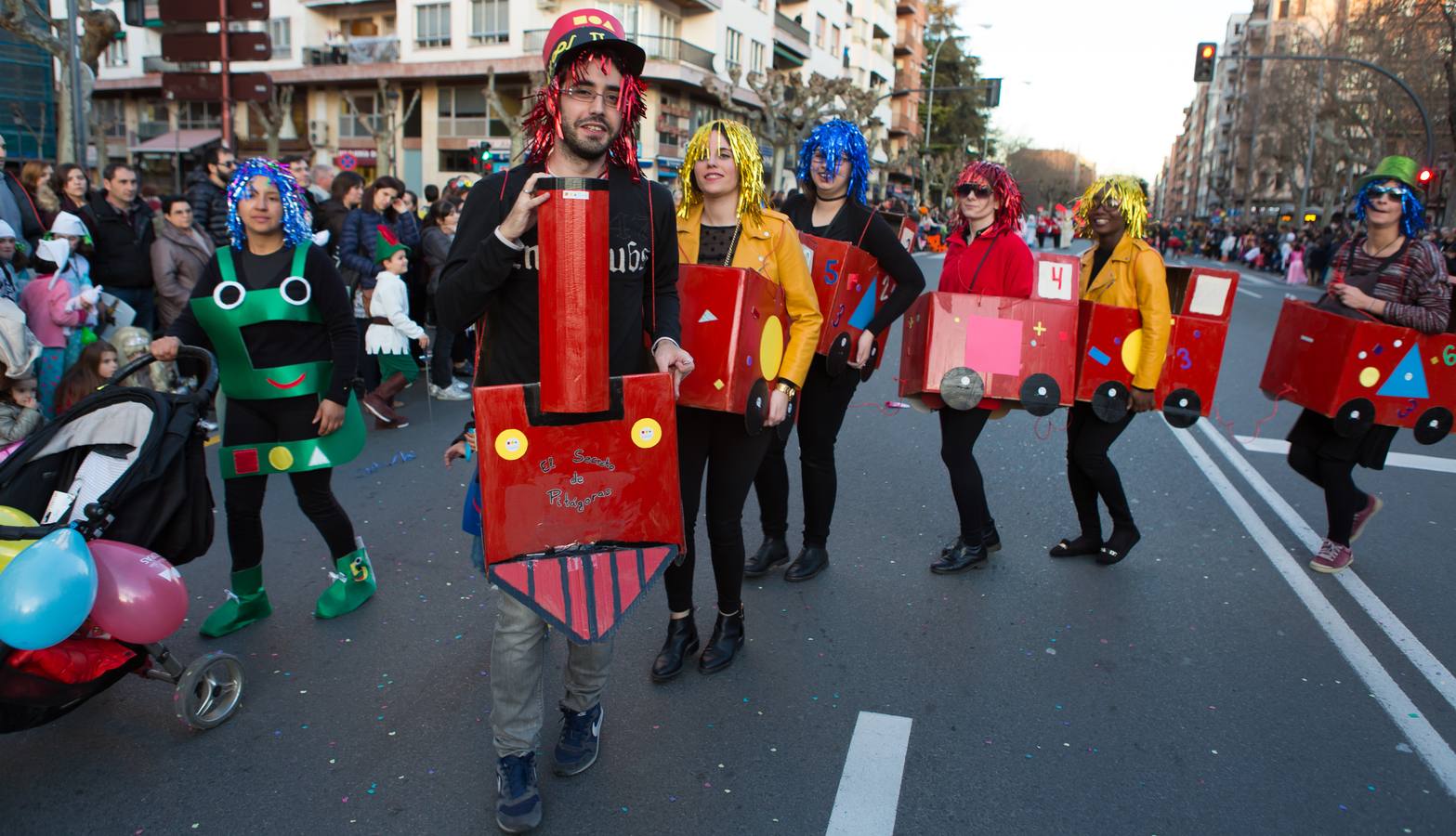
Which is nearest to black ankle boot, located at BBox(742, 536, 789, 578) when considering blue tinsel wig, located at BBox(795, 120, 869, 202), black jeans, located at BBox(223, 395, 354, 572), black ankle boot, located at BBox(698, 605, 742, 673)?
black ankle boot, located at BBox(698, 605, 742, 673)

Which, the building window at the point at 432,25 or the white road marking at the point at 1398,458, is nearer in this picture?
the white road marking at the point at 1398,458

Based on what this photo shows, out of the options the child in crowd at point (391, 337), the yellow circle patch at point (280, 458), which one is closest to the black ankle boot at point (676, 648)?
the yellow circle patch at point (280, 458)

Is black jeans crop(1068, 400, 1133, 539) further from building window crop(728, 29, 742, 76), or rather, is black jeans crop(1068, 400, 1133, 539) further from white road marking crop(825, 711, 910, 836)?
building window crop(728, 29, 742, 76)

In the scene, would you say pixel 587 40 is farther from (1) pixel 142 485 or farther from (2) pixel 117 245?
(2) pixel 117 245

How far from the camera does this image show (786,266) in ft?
11.2

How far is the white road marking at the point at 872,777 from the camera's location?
274 cm

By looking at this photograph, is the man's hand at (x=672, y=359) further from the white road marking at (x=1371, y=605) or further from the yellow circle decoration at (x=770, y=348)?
the white road marking at (x=1371, y=605)

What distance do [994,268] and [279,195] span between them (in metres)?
3.03

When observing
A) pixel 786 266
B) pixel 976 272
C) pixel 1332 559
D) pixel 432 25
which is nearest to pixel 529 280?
pixel 786 266

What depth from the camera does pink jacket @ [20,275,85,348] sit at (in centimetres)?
614

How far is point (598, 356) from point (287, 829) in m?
1.57

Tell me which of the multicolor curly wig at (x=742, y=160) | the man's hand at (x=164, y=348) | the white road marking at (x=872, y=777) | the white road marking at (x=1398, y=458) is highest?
the multicolor curly wig at (x=742, y=160)

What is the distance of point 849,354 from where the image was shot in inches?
167

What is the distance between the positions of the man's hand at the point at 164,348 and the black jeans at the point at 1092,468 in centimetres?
385
